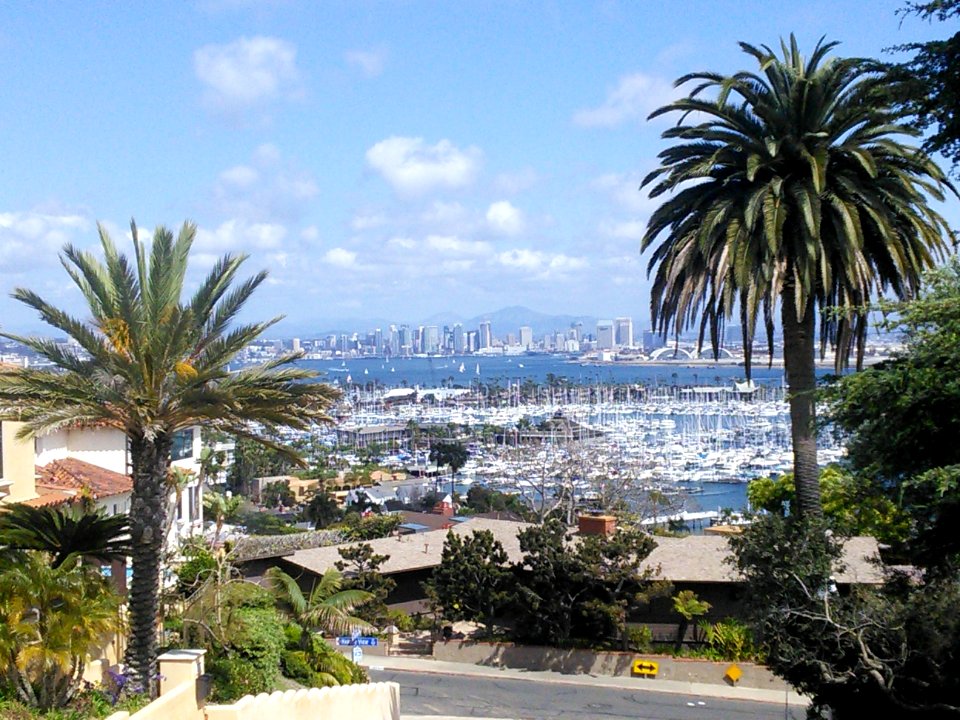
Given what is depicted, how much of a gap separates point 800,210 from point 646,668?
47.4 feet

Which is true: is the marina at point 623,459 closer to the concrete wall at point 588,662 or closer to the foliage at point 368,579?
the foliage at point 368,579

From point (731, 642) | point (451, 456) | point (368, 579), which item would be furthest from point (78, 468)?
point (451, 456)

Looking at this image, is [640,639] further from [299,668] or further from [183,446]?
[183,446]

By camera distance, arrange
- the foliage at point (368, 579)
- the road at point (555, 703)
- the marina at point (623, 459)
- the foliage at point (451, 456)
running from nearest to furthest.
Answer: the road at point (555, 703) → the foliage at point (368, 579) → the marina at point (623, 459) → the foliage at point (451, 456)

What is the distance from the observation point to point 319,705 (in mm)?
14734

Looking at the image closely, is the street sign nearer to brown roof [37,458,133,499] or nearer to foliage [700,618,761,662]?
foliage [700,618,761,662]

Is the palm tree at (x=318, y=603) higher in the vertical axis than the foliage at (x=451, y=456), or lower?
higher

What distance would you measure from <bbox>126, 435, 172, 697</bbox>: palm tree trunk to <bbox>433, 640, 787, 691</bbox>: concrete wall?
1598cm

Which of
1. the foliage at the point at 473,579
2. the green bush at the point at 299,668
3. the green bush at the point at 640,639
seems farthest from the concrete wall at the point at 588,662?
the green bush at the point at 299,668

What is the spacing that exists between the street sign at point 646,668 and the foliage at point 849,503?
5.38 metres

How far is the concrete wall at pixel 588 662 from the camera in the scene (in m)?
26.5

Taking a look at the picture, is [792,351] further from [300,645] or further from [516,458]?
[516,458]

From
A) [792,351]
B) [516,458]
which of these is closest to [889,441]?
[792,351]

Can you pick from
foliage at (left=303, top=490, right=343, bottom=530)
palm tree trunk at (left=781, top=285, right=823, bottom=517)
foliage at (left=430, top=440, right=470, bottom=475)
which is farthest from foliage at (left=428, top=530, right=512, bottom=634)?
foliage at (left=430, top=440, right=470, bottom=475)
